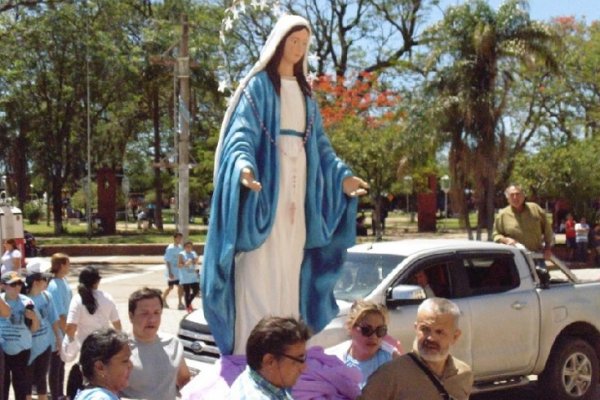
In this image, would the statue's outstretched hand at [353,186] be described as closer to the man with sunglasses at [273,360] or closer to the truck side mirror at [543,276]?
the man with sunglasses at [273,360]

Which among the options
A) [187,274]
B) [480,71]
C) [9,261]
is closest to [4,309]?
[9,261]

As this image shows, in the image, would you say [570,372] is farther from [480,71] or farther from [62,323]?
[480,71]

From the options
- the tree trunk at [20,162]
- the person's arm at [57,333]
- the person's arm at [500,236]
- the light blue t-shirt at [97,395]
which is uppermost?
the tree trunk at [20,162]

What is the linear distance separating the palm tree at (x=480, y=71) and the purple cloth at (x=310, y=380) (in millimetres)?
23982

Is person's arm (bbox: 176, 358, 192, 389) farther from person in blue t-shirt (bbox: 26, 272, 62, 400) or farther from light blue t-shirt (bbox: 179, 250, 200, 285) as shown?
light blue t-shirt (bbox: 179, 250, 200, 285)

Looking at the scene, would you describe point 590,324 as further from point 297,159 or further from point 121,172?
point 121,172

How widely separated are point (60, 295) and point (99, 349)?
513cm

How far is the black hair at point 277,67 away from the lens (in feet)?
16.3

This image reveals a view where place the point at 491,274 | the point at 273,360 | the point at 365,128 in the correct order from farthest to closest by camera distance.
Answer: the point at 365,128, the point at 491,274, the point at 273,360

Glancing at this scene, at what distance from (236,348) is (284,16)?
1728 millimetres

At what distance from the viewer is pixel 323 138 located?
513cm

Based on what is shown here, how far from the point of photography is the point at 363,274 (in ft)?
28.2

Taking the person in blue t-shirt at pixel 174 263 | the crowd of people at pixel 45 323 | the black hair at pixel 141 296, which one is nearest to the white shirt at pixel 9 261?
the person in blue t-shirt at pixel 174 263

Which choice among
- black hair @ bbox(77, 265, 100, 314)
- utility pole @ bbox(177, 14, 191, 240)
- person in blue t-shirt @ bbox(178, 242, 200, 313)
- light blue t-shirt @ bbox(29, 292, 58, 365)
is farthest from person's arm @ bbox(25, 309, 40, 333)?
utility pole @ bbox(177, 14, 191, 240)
